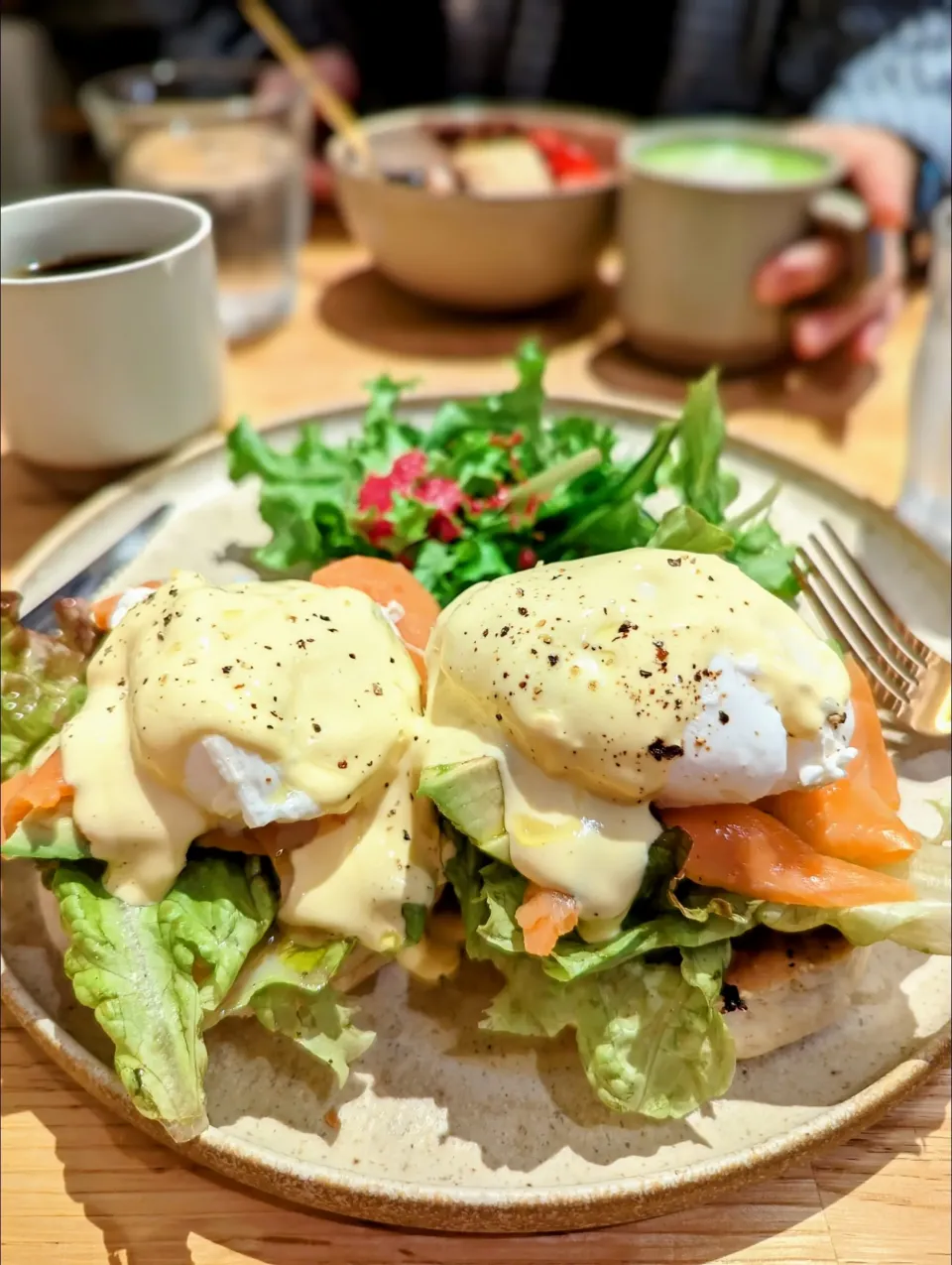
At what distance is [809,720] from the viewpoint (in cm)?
108

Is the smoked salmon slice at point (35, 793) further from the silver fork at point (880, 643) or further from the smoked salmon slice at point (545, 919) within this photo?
the silver fork at point (880, 643)

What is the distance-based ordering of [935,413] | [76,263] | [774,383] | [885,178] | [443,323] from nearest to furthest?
[935,413] < [76,263] < [774,383] < [885,178] < [443,323]

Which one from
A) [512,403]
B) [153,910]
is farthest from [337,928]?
[512,403]

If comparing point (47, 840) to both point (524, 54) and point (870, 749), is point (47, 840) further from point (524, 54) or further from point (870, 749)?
point (524, 54)

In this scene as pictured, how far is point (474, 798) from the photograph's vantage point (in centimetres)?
112

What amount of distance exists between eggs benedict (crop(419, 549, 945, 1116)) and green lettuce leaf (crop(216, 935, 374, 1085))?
0.55ft

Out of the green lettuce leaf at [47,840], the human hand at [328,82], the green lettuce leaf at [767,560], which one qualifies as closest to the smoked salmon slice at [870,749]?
the green lettuce leaf at [767,560]

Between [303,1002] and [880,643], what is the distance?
991 millimetres

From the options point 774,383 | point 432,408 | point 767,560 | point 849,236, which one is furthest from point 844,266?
point 767,560

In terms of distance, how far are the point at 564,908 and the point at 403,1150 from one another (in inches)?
12.5

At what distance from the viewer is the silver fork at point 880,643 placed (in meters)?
1.45

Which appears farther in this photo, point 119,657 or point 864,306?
point 864,306

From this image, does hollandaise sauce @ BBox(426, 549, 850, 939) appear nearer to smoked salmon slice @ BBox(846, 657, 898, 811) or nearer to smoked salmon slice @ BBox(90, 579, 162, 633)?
smoked salmon slice @ BBox(846, 657, 898, 811)

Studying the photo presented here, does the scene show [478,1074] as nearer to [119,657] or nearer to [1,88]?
[119,657]
